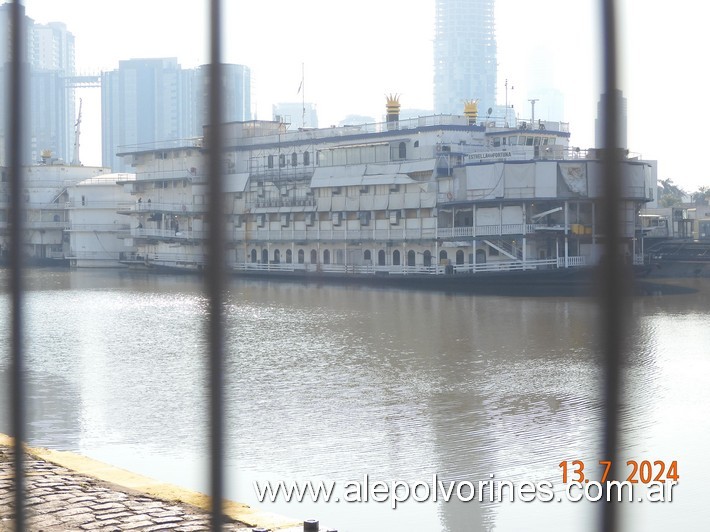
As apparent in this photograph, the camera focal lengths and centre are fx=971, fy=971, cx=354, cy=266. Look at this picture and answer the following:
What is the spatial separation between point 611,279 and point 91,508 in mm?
4600

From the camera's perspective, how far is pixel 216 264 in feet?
10.9

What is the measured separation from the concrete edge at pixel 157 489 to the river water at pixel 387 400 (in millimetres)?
1703

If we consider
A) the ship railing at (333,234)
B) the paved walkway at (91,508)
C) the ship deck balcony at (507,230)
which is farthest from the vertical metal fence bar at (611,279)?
the ship railing at (333,234)

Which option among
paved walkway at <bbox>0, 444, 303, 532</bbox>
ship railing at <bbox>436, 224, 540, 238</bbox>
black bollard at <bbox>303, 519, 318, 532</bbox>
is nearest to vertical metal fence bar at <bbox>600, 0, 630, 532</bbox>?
black bollard at <bbox>303, 519, 318, 532</bbox>

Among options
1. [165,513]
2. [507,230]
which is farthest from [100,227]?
[165,513]

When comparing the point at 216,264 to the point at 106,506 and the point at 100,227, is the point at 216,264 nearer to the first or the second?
the point at 106,506

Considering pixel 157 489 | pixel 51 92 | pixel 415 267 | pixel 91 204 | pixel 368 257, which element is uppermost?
pixel 51 92

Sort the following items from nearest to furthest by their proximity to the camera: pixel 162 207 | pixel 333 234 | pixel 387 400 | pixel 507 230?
pixel 387 400, pixel 507 230, pixel 333 234, pixel 162 207

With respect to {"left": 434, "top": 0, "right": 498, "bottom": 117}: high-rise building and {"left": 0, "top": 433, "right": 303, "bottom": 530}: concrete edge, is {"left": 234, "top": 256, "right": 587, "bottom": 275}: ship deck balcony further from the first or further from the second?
{"left": 434, "top": 0, "right": 498, "bottom": 117}: high-rise building

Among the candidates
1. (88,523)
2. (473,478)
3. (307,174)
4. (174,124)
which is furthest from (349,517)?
(174,124)

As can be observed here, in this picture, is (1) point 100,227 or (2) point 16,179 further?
(1) point 100,227

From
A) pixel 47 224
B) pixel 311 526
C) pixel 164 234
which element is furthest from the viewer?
pixel 47 224

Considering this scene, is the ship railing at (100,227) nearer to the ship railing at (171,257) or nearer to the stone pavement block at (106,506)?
the ship railing at (171,257)

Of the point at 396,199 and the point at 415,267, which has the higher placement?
the point at 396,199
